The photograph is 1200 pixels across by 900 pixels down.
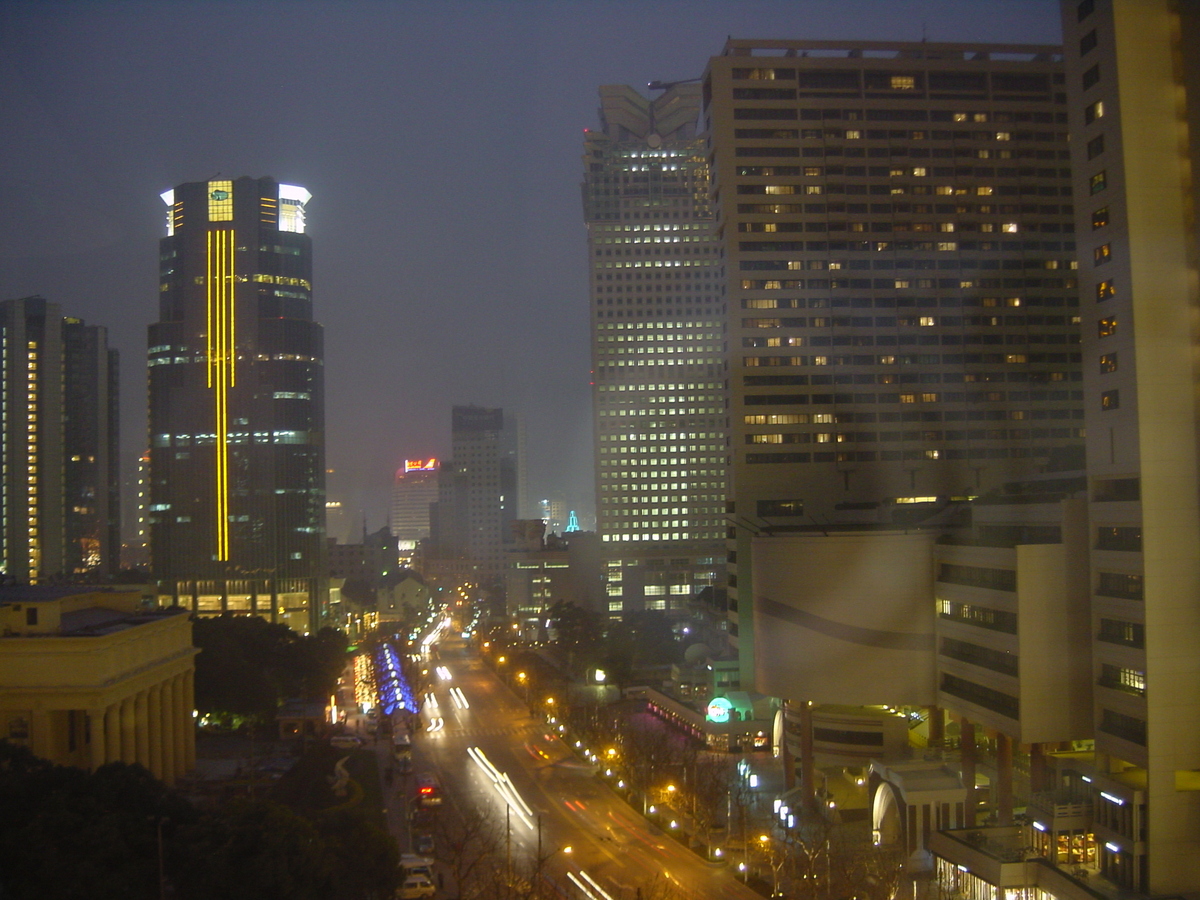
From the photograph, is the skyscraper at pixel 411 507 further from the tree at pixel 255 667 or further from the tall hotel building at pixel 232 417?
the tree at pixel 255 667

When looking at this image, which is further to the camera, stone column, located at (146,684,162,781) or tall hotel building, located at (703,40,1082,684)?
tall hotel building, located at (703,40,1082,684)

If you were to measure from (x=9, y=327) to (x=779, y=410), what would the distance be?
153 feet

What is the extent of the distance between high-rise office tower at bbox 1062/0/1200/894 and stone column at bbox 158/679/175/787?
1953 centimetres

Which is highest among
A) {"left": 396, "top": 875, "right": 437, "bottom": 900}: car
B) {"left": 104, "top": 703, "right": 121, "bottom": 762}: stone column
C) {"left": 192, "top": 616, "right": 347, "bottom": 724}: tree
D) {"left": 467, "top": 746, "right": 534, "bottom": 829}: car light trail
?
{"left": 104, "top": 703, "right": 121, "bottom": 762}: stone column

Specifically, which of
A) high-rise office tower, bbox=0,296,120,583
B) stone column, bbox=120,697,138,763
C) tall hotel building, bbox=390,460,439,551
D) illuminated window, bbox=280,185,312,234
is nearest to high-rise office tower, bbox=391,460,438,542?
tall hotel building, bbox=390,460,439,551

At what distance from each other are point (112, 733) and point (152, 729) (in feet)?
10.2

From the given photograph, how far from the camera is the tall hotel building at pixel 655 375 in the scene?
64.6 metres

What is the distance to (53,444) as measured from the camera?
65.0m

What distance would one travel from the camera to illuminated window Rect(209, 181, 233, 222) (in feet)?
204

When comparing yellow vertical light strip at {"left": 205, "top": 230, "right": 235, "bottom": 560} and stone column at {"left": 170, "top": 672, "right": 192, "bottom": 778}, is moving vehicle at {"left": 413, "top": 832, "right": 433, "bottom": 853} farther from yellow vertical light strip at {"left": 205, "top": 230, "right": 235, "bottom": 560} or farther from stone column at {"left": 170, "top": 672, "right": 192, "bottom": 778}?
yellow vertical light strip at {"left": 205, "top": 230, "right": 235, "bottom": 560}

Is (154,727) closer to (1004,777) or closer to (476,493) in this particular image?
(1004,777)

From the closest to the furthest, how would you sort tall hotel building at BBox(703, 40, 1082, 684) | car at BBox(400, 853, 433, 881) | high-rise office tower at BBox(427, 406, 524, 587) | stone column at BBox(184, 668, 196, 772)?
1. car at BBox(400, 853, 433, 881)
2. stone column at BBox(184, 668, 196, 772)
3. tall hotel building at BBox(703, 40, 1082, 684)
4. high-rise office tower at BBox(427, 406, 524, 587)

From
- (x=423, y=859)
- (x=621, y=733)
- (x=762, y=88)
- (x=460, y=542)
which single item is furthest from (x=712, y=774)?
(x=460, y=542)

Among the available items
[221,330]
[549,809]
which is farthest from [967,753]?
[221,330]
